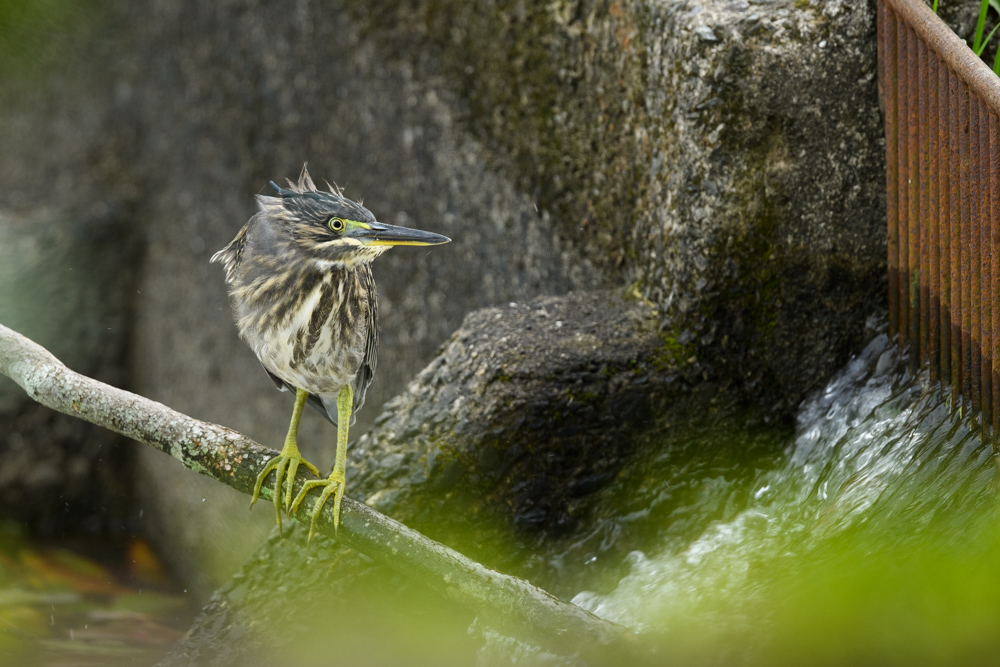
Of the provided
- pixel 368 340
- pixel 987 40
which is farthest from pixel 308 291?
pixel 987 40

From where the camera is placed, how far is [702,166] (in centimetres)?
280

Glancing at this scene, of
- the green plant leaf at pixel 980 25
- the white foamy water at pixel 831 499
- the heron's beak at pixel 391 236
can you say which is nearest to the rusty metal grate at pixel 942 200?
the white foamy water at pixel 831 499

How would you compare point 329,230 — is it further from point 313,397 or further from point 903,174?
point 903,174

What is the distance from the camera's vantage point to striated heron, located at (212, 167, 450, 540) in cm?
217

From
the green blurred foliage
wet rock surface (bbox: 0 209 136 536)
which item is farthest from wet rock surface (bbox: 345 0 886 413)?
the green blurred foliage

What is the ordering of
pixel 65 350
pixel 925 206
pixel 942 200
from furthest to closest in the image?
pixel 65 350 → pixel 925 206 → pixel 942 200

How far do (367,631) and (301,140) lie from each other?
9.63 feet

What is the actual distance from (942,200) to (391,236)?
139 cm

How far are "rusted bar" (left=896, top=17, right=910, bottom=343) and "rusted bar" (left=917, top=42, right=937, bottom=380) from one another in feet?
0.27

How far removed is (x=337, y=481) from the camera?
2266 millimetres

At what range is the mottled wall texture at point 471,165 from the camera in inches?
109

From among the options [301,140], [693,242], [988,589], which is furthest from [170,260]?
[988,589]

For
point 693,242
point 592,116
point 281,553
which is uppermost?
point 592,116

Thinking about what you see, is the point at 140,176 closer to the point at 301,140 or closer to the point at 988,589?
the point at 301,140
